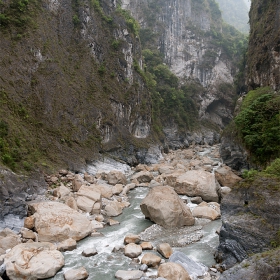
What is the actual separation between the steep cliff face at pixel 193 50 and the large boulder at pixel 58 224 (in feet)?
142

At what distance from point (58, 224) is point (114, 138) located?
16.5m

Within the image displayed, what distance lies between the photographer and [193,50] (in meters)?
54.1

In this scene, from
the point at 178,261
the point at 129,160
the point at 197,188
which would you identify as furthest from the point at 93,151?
the point at 178,261

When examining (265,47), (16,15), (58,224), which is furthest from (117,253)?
(265,47)

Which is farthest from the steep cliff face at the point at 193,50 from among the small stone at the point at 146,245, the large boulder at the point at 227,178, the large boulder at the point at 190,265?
the large boulder at the point at 190,265

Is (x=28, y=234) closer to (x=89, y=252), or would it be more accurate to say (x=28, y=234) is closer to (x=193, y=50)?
(x=89, y=252)

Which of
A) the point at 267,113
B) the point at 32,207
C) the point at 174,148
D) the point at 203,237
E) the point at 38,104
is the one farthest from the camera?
the point at 174,148

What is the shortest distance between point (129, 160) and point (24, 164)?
12.8 meters

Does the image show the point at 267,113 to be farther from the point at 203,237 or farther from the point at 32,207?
the point at 32,207

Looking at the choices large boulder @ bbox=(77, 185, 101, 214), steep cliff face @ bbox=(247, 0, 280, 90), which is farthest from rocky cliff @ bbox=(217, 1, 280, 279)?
steep cliff face @ bbox=(247, 0, 280, 90)

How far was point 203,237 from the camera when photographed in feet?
30.8

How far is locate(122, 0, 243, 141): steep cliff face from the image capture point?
51.4m

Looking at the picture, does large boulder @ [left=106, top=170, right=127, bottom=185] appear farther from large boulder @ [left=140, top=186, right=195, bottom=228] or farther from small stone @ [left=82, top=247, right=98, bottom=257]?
small stone @ [left=82, top=247, right=98, bottom=257]

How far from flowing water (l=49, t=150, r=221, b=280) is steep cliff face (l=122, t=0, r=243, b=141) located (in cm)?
4188
